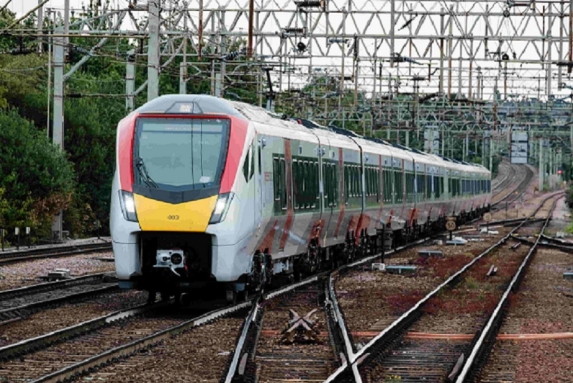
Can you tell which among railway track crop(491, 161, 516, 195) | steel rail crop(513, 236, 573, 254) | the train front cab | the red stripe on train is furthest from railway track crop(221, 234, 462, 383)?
railway track crop(491, 161, 516, 195)

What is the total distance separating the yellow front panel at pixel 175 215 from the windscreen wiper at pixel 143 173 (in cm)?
24

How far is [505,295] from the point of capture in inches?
822

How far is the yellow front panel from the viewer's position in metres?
17.2

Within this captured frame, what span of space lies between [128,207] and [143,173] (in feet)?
1.65

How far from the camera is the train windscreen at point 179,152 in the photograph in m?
17.5

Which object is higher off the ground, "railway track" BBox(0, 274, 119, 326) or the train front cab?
the train front cab

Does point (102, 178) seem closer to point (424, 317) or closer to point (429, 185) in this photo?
point (429, 185)

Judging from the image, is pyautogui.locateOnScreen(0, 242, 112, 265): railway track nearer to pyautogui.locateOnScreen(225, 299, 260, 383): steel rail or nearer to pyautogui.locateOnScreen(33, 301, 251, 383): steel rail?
pyautogui.locateOnScreen(225, 299, 260, 383): steel rail

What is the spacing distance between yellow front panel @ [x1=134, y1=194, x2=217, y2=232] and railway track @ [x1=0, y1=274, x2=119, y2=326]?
201cm

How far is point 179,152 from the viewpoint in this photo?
17.7m

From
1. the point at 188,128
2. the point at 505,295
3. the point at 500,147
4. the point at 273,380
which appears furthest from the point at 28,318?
the point at 500,147

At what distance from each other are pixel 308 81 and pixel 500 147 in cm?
8604

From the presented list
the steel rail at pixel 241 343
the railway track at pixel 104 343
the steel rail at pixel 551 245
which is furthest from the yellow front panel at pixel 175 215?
the steel rail at pixel 551 245

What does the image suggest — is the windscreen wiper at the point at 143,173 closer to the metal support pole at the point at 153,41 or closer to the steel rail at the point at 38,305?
the steel rail at the point at 38,305
